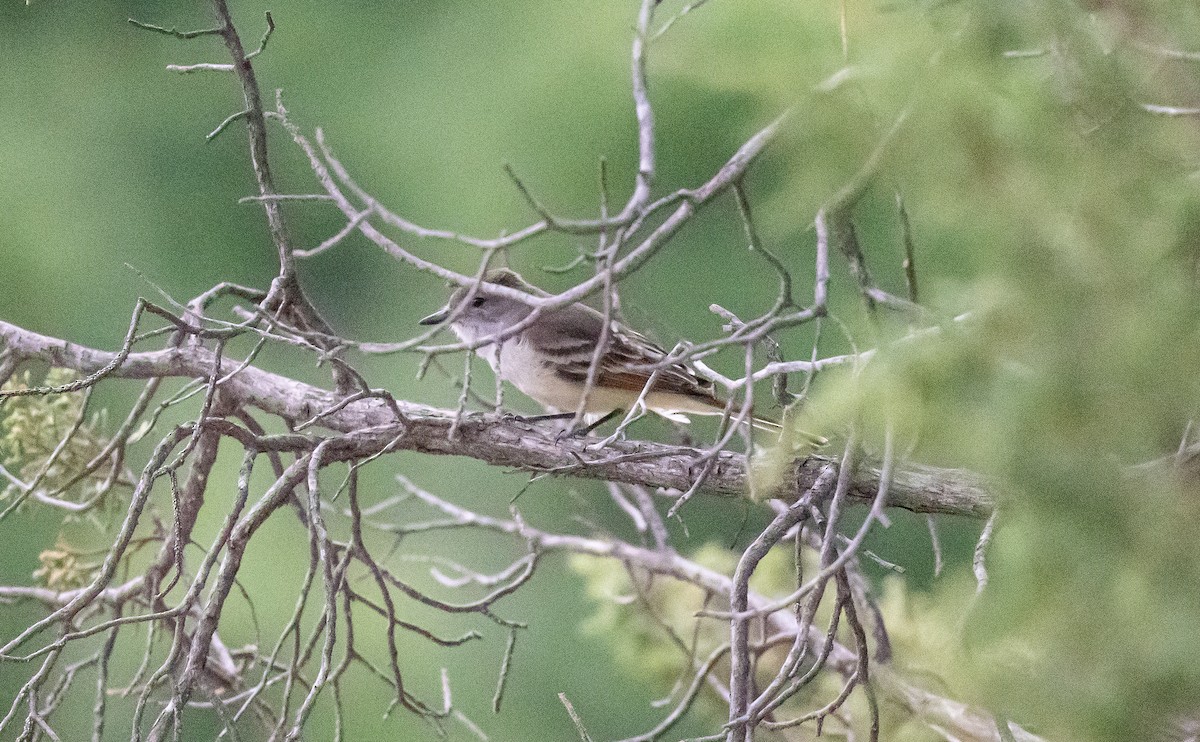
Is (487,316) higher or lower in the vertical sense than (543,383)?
higher

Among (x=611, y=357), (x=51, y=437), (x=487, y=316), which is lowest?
(x=611, y=357)

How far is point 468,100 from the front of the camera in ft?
17.6

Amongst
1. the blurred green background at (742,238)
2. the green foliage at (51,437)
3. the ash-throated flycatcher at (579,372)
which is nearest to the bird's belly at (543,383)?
the ash-throated flycatcher at (579,372)

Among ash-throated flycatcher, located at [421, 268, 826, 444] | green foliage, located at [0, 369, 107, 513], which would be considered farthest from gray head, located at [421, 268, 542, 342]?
green foliage, located at [0, 369, 107, 513]

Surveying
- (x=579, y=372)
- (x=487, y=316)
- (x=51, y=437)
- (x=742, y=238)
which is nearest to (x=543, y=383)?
(x=579, y=372)

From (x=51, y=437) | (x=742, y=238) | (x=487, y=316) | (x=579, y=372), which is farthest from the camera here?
(x=742, y=238)

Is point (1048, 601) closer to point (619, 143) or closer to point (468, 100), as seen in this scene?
point (619, 143)

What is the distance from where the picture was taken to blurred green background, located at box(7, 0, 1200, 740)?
0.75 metres

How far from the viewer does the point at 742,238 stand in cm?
434

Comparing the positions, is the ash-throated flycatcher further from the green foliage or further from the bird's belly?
the green foliage

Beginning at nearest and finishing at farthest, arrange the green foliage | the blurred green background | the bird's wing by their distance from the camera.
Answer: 1. the blurred green background
2. the green foliage
3. the bird's wing

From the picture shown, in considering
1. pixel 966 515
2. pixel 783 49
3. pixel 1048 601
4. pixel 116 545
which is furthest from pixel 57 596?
pixel 1048 601

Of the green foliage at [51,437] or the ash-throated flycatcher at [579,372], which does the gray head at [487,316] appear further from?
the green foliage at [51,437]

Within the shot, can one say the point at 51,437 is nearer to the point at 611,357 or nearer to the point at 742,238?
the point at 611,357
